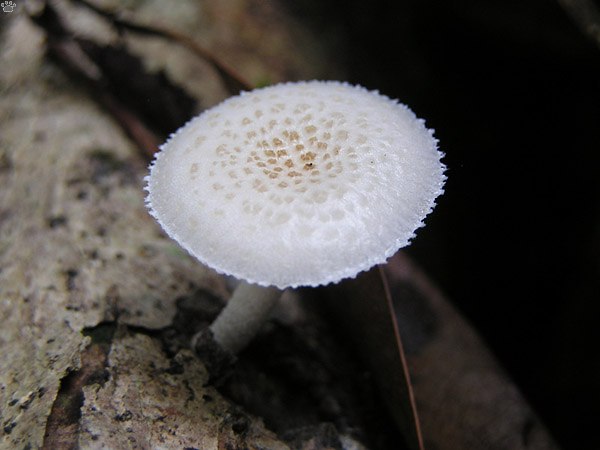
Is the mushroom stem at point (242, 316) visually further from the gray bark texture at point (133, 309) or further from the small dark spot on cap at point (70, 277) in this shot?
the small dark spot on cap at point (70, 277)

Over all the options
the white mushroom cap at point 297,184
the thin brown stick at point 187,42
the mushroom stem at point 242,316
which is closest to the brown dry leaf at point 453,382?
the mushroom stem at point 242,316

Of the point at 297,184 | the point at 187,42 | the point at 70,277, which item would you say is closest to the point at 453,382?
the point at 297,184

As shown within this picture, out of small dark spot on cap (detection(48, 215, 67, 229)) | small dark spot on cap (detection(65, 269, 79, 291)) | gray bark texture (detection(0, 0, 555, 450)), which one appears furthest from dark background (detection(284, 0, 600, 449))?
small dark spot on cap (detection(65, 269, 79, 291))

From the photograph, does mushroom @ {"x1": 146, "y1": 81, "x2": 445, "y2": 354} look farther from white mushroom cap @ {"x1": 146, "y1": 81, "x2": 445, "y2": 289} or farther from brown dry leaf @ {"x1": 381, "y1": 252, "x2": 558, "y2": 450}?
brown dry leaf @ {"x1": 381, "y1": 252, "x2": 558, "y2": 450}

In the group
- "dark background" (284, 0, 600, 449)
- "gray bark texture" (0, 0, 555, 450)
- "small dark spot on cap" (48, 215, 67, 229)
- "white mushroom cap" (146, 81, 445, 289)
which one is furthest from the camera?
"dark background" (284, 0, 600, 449)

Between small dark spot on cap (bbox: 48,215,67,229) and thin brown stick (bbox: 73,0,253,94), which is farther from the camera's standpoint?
thin brown stick (bbox: 73,0,253,94)

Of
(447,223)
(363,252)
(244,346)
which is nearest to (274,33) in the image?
(447,223)
